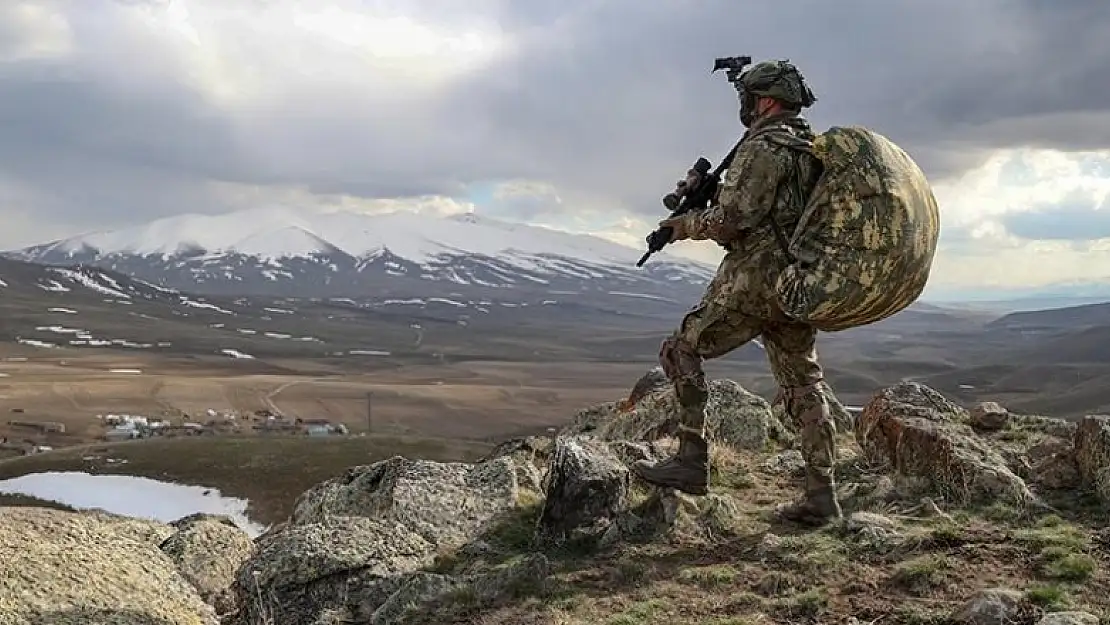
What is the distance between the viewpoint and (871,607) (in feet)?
20.4

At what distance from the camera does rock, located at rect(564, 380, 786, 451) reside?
40.8ft

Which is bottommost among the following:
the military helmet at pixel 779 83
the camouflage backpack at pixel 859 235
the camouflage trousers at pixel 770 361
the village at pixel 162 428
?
the village at pixel 162 428

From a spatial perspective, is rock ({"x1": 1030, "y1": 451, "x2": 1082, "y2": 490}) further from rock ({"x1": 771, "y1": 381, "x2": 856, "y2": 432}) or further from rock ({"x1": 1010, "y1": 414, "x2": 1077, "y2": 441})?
rock ({"x1": 771, "y1": 381, "x2": 856, "y2": 432})

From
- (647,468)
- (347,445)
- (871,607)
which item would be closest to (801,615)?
(871,607)

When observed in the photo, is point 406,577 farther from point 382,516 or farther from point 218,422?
point 218,422

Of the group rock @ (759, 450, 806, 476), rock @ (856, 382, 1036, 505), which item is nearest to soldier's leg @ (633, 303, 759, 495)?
rock @ (856, 382, 1036, 505)

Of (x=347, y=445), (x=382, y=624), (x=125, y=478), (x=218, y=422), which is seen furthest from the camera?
(x=218, y=422)

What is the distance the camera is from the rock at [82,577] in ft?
17.4

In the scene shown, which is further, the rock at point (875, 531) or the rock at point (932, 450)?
the rock at point (932, 450)

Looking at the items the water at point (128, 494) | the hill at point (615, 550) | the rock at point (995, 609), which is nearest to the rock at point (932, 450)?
the hill at point (615, 550)

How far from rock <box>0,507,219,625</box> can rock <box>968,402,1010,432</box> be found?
9959 mm

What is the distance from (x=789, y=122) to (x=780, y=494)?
415 cm

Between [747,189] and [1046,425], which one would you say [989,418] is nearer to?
[1046,425]

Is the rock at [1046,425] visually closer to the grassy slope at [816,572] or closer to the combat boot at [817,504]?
the grassy slope at [816,572]
